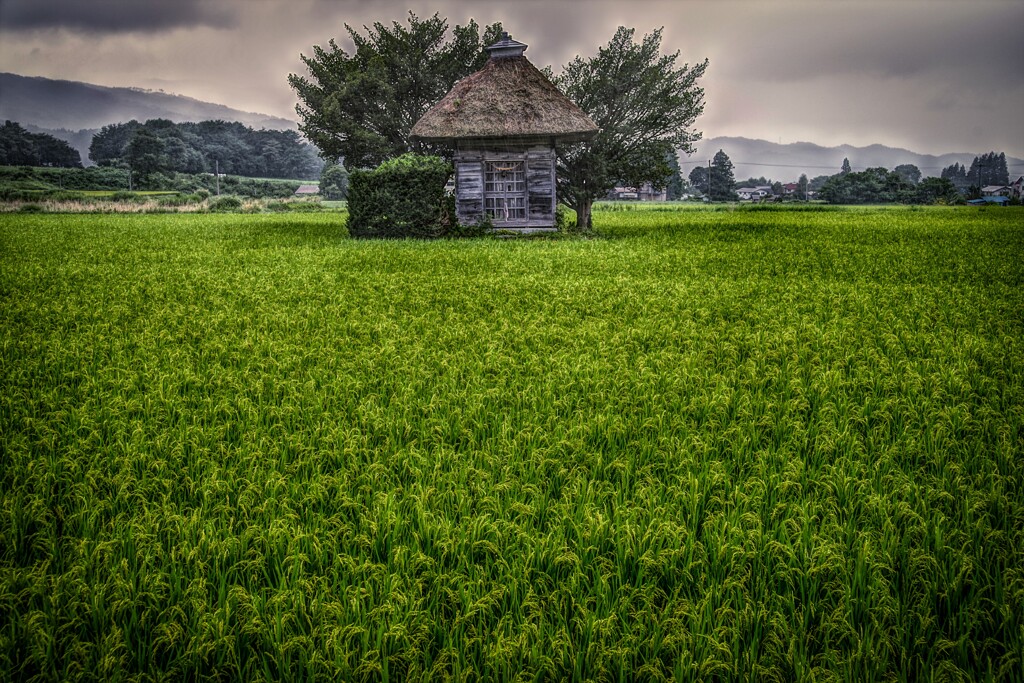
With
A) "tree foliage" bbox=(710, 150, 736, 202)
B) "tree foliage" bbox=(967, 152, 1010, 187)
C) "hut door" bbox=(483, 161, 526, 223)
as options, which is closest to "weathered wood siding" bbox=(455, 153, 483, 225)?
"hut door" bbox=(483, 161, 526, 223)

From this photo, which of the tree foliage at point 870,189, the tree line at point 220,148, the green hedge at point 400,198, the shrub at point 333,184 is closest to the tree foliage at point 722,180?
the tree foliage at point 870,189

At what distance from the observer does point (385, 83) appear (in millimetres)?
24969

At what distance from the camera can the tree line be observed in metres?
90.8

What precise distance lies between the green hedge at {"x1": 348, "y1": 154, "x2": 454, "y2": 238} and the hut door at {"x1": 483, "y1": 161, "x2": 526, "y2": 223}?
190cm

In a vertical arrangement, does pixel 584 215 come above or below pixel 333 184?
below

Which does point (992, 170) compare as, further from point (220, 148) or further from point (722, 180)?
point (220, 148)

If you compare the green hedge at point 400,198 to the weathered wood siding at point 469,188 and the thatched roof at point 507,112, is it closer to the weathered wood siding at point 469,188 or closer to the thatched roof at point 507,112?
the weathered wood siding at point 469,188

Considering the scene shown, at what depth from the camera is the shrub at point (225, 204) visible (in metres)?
46.1

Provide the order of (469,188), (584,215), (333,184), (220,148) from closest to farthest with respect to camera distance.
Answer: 1. (469,188)
2. (584,215)
3. (333,184)
4. (220,148)

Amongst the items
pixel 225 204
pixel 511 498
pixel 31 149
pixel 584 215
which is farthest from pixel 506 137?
pixel 31 149

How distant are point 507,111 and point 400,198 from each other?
5.32 meters

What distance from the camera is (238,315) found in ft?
27.1

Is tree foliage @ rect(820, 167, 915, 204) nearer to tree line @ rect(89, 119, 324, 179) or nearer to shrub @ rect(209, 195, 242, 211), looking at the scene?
shrub @ rect(209, 195, 242, 211)

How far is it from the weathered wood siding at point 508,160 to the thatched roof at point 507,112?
852 mm
